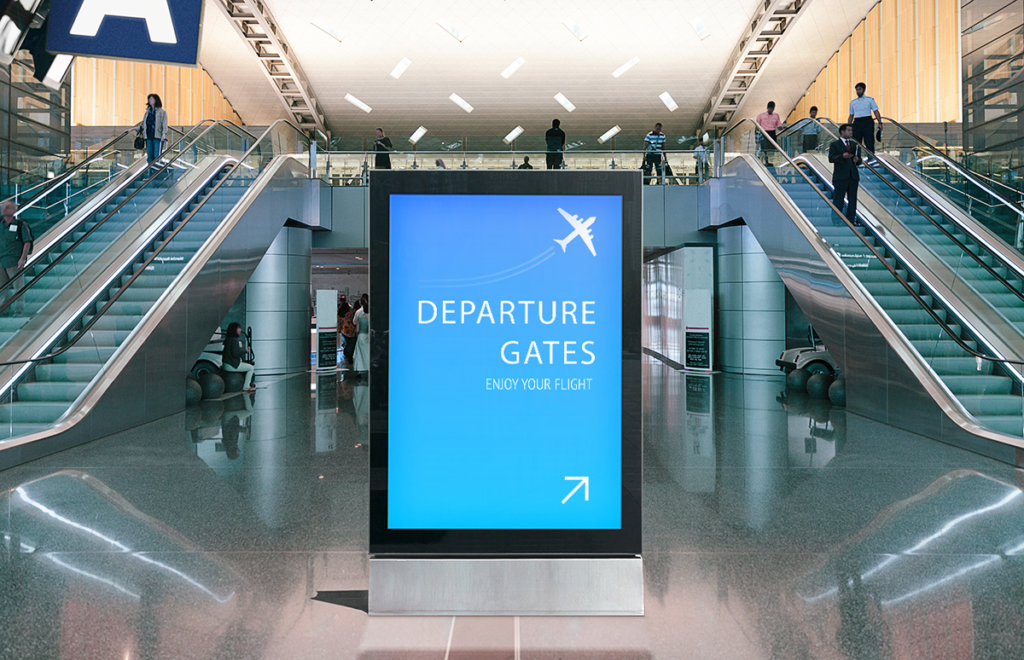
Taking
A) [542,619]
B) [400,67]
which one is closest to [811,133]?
[542,619]

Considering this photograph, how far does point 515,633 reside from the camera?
3186 millimetres

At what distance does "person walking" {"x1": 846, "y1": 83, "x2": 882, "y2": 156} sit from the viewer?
13.4m

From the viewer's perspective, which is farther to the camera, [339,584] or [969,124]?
[969,124]

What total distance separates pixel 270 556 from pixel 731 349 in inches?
591

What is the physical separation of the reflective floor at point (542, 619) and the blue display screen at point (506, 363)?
1.92 feet

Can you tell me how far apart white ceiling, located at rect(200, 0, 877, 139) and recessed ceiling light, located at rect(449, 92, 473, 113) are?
0.85ft

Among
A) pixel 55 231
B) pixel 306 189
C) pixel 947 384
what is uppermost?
pixel 306 189

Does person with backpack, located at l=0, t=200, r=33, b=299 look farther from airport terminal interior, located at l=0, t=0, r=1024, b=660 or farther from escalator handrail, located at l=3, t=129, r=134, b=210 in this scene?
escalator handrail, located at l=3, t=129, r=134, b=210

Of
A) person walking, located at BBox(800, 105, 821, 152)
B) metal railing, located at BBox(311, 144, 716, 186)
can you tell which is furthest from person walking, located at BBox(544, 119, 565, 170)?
person walking, located at BBox(800, 105, 821, 152)

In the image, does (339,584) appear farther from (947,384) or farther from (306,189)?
(306,189)

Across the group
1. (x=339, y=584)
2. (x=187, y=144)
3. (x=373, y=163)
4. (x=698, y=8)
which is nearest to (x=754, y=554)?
(x=339, y=584)

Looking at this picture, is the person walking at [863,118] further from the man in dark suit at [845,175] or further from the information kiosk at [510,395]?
the information kiosk at [510,395]

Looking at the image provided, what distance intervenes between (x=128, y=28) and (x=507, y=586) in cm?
647

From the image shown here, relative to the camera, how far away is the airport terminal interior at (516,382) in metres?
3.25
